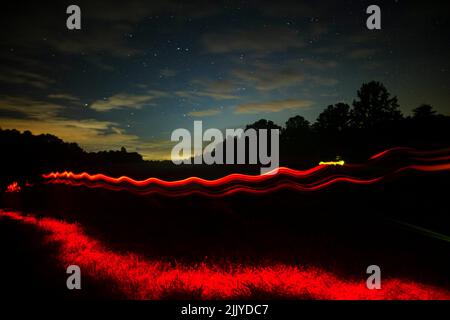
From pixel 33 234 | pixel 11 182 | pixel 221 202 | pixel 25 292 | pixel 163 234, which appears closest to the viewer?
pixel 25 292

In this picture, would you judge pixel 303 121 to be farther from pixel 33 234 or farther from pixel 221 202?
pixel 33 234

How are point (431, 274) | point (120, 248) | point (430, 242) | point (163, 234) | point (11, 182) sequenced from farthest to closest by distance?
point (11, 182), point (163, 234), point (120, 248), point (430, 242), point (431, 274)

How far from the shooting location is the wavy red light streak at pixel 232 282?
5543 mm

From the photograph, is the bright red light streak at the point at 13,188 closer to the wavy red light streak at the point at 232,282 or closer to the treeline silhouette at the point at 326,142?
the treeline silhouette at the point at 326,142

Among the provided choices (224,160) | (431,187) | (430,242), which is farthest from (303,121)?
(430,242)

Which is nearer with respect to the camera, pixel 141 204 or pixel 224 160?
pixel 141 204

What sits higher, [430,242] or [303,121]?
[303,121]

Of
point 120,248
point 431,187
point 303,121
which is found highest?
point 303,121

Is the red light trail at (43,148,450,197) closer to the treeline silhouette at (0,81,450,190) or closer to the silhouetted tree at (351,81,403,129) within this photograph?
the treeline silhouette at (0,81,450,190)

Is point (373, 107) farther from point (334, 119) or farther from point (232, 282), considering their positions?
point (232, 282)

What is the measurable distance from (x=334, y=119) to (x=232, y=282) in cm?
8352

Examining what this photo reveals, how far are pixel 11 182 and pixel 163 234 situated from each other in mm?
22831

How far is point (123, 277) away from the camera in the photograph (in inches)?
268

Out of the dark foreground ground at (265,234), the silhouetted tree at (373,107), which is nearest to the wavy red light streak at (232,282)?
the dark foreground ground at (265,234)
